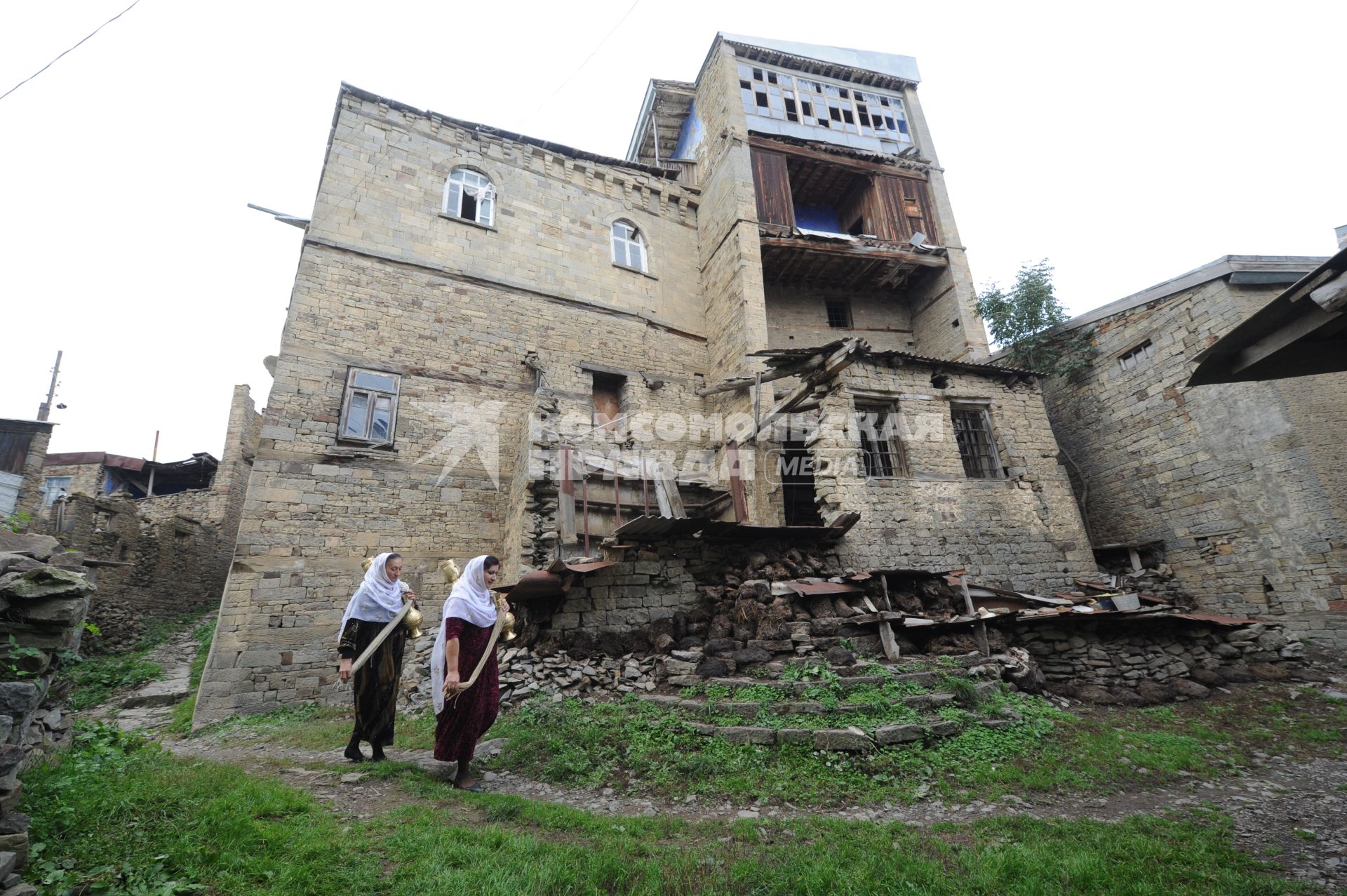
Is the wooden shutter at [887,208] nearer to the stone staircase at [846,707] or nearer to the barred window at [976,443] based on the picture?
the barred window at [976,443]

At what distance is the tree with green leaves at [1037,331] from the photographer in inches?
497

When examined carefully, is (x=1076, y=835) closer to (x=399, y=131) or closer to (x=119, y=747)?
(x=119, y=747)

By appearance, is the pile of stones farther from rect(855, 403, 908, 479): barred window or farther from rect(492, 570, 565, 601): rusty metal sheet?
rect(855, 403, 908, 479): barred window

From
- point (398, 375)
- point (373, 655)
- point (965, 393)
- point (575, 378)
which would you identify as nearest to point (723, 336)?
point (575, 378)

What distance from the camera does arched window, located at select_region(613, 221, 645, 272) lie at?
15007mm

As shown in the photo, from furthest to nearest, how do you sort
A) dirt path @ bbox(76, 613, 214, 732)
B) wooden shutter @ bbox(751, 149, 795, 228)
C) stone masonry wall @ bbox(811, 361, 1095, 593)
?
wooden shutter @ bbox(751, 149, 795, 228)
stone masonry wall @ bbox(811, 361, 1095, 593)
dirt path @ bbox(76, 613, 214, 732)

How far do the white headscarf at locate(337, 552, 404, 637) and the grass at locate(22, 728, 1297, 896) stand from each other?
125 centimetres

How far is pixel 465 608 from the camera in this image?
431 cm

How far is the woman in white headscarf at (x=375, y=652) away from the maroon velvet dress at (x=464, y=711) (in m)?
0.69

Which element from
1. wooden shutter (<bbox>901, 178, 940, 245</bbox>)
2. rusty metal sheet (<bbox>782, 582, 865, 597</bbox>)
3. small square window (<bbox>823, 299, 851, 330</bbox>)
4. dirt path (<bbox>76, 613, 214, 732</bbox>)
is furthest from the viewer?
small square window (<bbox>823, 299, 851, 330</bbox>)

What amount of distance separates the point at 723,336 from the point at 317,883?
13.4m

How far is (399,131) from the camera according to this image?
43.0 ft

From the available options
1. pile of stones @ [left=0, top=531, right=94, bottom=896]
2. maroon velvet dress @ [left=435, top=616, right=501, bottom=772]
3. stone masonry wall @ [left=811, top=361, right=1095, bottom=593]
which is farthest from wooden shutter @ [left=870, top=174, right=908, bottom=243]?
pile of stones @ [left=0, top=531, right=94, bottom=896]

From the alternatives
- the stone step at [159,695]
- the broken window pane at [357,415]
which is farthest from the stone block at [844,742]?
the stone step at [159,695]
